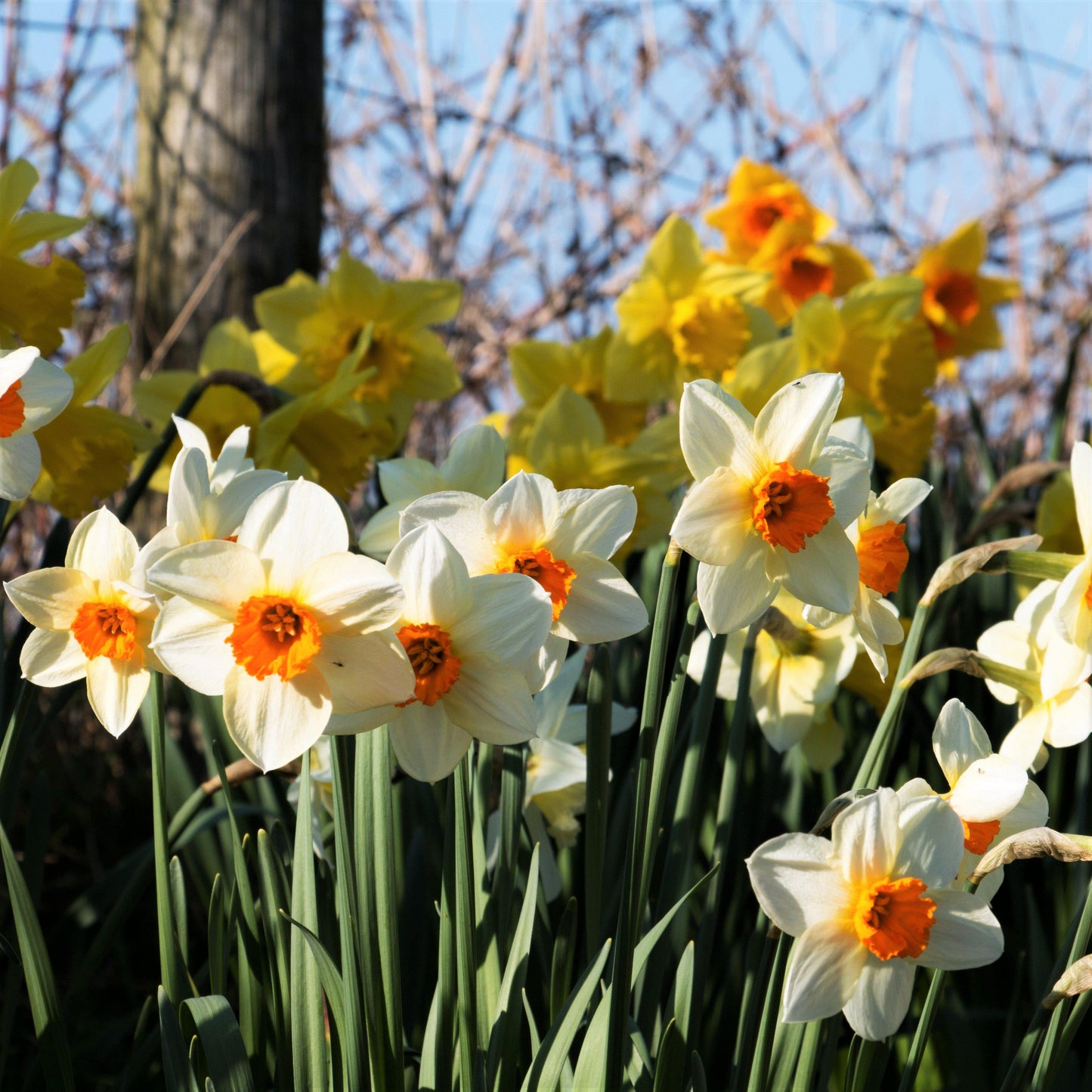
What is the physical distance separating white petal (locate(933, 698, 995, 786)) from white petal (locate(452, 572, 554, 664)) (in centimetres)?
33

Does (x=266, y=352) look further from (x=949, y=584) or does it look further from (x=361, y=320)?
(x=949, y=584)

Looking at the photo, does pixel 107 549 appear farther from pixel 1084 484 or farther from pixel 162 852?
pixel 1084 484

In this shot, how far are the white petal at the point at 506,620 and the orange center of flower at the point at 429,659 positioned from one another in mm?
13

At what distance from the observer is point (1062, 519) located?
151 cm

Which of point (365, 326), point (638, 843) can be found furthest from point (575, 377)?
point (638, 843)

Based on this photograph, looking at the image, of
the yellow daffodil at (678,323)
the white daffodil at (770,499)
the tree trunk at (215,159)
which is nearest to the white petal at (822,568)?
the white daffodil at (770,499)

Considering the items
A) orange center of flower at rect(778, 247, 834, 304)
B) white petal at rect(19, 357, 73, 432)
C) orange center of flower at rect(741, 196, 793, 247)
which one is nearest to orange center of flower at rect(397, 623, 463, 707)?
white petal at rect(19, 357, 73, 432)

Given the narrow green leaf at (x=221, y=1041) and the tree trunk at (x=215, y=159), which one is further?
the tree trunk at (x=215, y=159)

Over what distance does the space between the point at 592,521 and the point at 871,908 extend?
330 mm

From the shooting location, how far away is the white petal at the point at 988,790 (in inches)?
28.3

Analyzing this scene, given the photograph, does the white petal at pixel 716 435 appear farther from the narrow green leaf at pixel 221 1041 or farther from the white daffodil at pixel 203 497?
the narrow green leaf at pixel 221 1041

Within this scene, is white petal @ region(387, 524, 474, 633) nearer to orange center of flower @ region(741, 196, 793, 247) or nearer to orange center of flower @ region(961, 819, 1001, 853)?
orange center of flower @ region(961, 819, 1001, 853)

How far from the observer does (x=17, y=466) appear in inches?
34.3

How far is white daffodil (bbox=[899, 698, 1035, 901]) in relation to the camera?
73 centimetres
